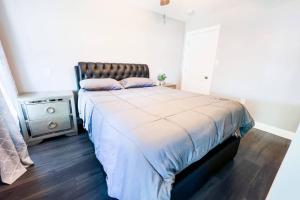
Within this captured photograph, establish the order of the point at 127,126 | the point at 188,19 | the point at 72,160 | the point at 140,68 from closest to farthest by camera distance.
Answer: the point at 127,126 → the point at 72,160 → the point at 140,68 → the point at 188,19

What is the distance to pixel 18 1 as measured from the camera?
1937 millimetres

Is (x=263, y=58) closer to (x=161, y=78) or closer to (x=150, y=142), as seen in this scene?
(x=161, y=78)

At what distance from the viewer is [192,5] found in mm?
2986

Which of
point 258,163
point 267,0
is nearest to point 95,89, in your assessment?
point 258,163

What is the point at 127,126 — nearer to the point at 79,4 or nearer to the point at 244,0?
the point at 79,4

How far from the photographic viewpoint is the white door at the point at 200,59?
344 cm

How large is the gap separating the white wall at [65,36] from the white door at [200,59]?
3.87 ft

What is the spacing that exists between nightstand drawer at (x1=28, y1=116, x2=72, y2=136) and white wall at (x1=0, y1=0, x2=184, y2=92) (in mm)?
624

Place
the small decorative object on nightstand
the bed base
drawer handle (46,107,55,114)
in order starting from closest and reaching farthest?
the bed base
the small decorative object on nightstand
drawer handle (46,107,55,114)

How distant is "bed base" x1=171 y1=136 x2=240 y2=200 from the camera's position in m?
1.10

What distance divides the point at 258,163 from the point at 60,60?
11.4 ft

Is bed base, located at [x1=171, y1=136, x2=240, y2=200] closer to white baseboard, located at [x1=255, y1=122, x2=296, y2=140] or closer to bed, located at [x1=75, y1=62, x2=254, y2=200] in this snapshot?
bed, located at [x1=75, y1=62, x2=254, y2=200]

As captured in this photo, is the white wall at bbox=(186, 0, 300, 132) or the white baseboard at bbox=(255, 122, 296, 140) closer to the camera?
the white wall at bbox=(186, 0, 300, 132)

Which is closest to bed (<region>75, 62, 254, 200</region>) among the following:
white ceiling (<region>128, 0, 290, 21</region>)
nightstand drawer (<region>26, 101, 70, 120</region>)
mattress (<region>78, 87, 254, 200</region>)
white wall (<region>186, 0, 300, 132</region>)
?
mattress (<region>78, 87, 254, 200</region>)
